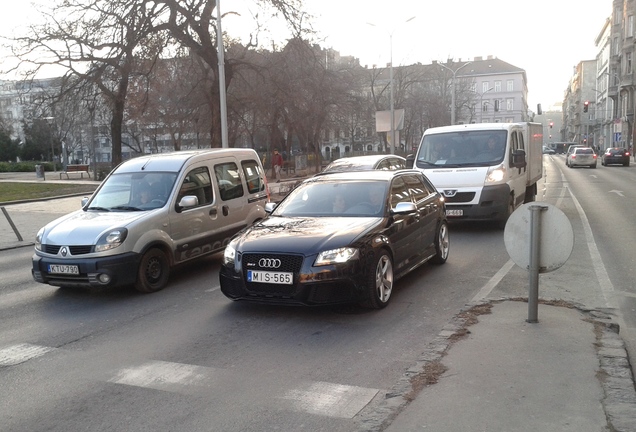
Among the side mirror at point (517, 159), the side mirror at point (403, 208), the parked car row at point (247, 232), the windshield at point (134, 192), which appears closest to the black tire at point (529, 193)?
the side mirror at point (517, 159)

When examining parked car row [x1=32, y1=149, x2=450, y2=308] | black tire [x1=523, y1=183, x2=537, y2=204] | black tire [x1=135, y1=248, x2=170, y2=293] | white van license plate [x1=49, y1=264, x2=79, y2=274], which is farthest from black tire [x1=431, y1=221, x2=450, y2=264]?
black tire [x1=523, y1=183, x2=537, y2=204]

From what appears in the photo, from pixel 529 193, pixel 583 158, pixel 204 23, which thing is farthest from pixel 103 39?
pixel 583 158

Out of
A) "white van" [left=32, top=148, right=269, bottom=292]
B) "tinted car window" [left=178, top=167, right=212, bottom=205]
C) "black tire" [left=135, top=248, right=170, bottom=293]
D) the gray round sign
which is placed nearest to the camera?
the gray round sign

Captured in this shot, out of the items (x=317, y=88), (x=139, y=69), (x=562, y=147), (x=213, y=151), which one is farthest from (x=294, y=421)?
(x=562, y=147)

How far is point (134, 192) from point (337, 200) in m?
3.19

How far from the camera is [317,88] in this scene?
30.6 meters

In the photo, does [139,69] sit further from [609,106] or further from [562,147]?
[562,147]

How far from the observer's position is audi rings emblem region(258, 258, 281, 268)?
639cm

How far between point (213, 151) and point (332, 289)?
14.8 ft

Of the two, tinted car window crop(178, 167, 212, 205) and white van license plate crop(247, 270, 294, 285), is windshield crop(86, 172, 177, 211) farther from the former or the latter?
white van license plate crop(247, 270, 294, 285)

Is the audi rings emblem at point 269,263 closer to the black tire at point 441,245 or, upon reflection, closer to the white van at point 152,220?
the white van at point 152,220

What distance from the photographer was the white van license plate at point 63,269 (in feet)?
25.1

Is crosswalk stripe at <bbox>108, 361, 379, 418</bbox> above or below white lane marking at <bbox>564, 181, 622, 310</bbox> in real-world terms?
below

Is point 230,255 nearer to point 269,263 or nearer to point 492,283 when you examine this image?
point 269,263
